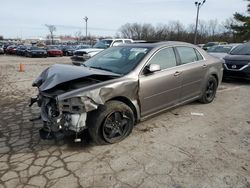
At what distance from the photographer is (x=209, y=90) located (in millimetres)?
6281

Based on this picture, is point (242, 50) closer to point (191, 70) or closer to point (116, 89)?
point (191, 70)

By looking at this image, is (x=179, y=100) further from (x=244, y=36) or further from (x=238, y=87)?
(x=244, y=36)

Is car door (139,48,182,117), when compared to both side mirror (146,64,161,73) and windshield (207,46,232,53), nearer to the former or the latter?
side mirror (146,64,161,73)

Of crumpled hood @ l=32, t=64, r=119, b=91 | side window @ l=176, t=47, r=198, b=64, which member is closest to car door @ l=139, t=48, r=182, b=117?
side window @ l=176, t=47, r=198, b=64

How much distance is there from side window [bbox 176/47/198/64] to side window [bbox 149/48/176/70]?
0.30 meters

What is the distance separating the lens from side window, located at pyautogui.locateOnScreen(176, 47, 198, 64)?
522 cm

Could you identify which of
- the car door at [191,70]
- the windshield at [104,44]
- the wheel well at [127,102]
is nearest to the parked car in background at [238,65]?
the car door at [191,70]

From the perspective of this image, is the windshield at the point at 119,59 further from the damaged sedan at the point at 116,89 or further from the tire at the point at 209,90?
the tire at the point at 209,90

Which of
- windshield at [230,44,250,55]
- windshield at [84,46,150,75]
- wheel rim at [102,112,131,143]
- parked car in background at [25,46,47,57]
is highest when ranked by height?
windshield at [230,44,250,55]

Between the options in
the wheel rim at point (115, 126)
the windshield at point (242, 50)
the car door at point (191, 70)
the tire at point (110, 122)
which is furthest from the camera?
the windshield at point (242, 50)

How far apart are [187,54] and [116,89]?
2385 mm

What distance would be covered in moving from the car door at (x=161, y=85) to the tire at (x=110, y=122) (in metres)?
0.41

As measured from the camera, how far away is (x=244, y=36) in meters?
37.9

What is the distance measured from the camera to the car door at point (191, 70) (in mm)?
5156
